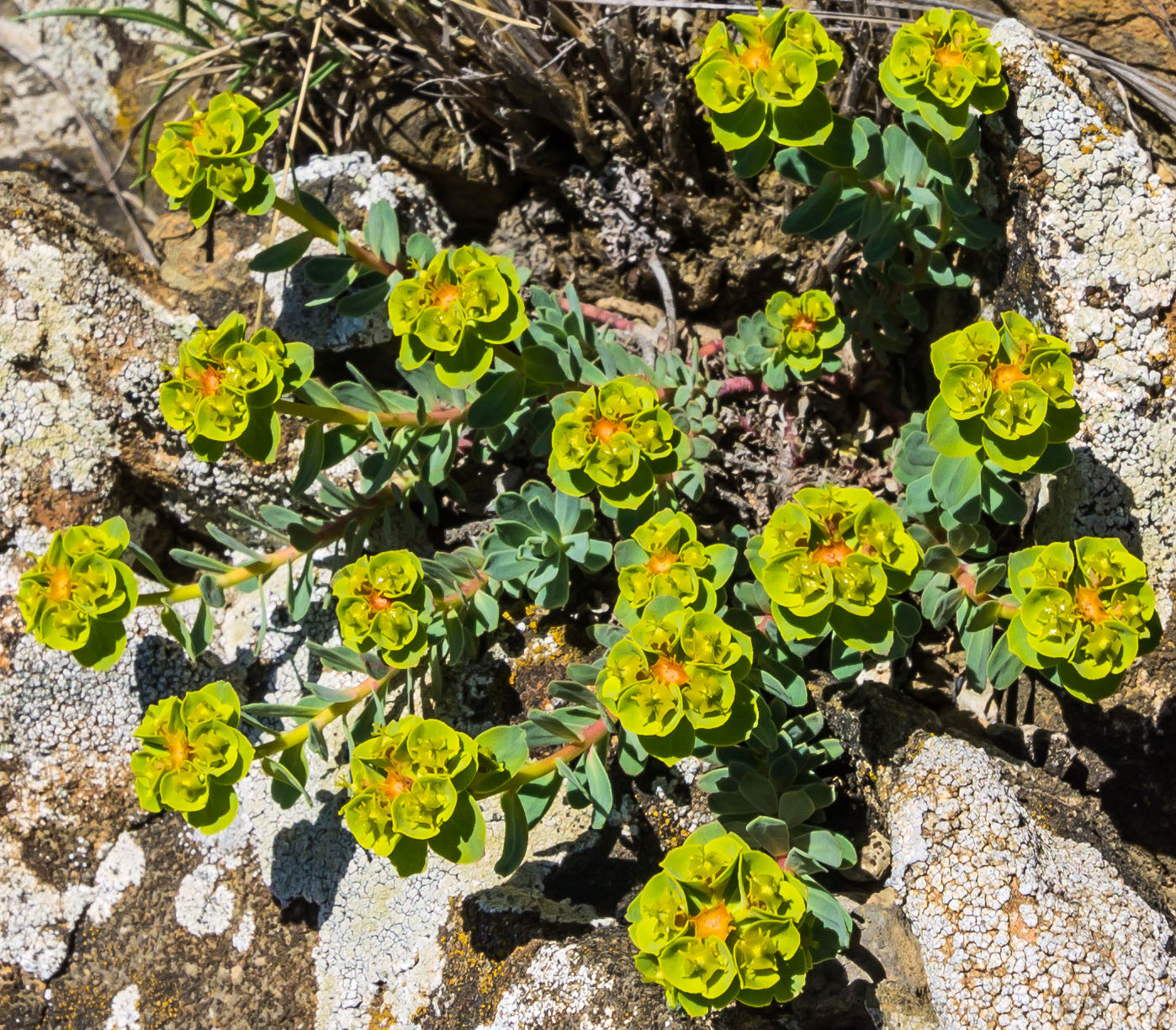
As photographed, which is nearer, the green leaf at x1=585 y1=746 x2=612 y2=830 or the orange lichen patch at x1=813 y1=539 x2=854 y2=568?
the orange lichen patch at x1=813 y1=539 x2=854 y2=568

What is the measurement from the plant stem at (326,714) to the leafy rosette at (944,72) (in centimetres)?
214

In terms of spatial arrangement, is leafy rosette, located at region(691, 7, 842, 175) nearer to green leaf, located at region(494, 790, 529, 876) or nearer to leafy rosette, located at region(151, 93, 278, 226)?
leafy rosette, located at region(151, 93, 278, 226)

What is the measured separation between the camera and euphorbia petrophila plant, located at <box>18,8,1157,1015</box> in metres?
2.38

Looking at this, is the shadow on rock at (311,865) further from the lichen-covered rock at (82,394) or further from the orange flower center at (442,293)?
the orange flower center at (442,293)

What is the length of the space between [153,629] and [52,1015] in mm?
1219

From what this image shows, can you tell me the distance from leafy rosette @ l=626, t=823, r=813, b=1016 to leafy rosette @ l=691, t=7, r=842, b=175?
67.2 inches

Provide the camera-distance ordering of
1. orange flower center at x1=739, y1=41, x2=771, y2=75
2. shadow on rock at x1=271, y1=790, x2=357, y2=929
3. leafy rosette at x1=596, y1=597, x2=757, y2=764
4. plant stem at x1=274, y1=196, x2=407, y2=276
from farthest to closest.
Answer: shadow on rock at x1=271, y1=790, x2=357, y2=929 → plant stem at x1=274, y1=196, x2=407, y2=276 → orange flower center at x1=739, y1=41, x2=771, y2=75 → leafy rosette at x1=596, y1=597, x2=757, y2=764

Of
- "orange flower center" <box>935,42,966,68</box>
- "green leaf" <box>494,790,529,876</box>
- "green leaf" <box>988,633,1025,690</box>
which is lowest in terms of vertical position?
"green leaf" <box>494,790,529,876</box>

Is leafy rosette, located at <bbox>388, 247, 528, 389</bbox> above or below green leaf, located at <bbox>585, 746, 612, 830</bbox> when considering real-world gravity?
above

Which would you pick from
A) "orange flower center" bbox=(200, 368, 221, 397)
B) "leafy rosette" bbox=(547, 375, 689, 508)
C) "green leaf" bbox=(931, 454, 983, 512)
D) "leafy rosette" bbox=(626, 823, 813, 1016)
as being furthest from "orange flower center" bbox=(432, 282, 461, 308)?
"leafy rosette" bbox=(626, 823, 813, 1016)

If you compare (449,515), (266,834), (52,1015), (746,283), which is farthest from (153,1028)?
(746,283)

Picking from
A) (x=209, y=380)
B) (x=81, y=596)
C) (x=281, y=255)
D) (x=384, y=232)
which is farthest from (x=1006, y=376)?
(x=81, y=596)

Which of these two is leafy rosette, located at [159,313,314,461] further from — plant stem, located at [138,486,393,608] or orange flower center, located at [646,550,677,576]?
orange flower center, located at [646,550,677,576]

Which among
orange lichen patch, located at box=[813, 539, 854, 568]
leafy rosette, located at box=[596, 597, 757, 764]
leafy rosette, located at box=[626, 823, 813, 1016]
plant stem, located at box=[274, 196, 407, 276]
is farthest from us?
plant stem, located at box=[274, 196, 407, 276]
